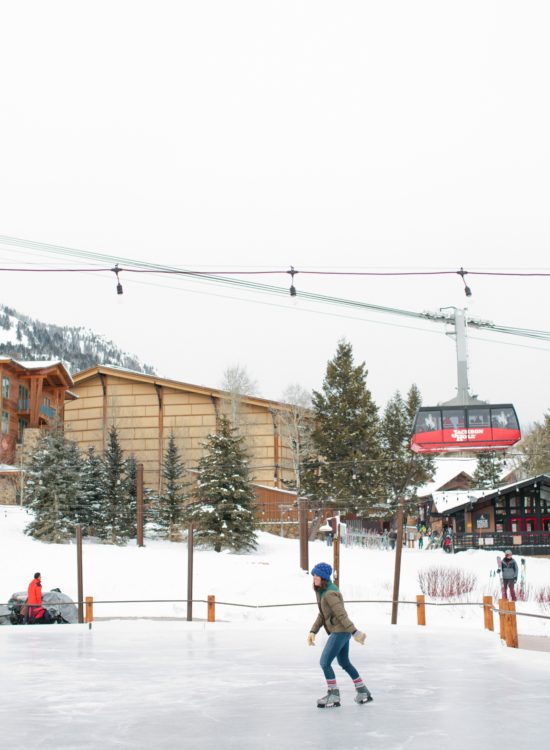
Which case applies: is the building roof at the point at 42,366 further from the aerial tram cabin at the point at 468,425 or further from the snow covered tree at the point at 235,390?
the aerial tram cabin at the point at 468,425

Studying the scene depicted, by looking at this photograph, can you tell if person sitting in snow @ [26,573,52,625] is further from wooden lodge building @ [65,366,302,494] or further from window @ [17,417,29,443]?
window @ [17,417,29,443]

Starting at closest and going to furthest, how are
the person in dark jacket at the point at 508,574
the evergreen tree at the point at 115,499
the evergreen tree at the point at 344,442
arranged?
the person in dark jacket at the point at 508,574 → the evergreen tree at the point at 115,499 → the evergreen tree at the point at 344,442

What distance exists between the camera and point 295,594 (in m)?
34.0

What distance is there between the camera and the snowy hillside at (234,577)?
28672 millimetres

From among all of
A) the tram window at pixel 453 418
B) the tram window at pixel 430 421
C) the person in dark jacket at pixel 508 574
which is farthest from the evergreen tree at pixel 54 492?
the person in dark jacket at pixel 508 574

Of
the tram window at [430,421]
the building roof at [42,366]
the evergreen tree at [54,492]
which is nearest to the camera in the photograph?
the tram window at [430,421]

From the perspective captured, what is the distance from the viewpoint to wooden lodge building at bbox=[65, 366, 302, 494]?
6800 cm

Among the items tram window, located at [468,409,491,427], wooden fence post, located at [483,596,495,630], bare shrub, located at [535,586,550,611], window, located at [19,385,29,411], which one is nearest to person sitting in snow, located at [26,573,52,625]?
wooden fence post, located at [483,596,495,630]

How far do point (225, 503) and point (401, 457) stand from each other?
3406cm

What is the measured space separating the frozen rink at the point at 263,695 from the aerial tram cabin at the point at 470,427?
608 inches

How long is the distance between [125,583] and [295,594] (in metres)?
7.40

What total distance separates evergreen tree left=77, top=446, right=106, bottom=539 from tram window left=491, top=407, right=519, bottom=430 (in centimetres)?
2445

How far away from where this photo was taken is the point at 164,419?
70438 millimetres

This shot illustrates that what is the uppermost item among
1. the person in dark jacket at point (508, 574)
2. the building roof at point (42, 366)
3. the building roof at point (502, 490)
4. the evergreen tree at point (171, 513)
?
the building roof at point (42, 366)
